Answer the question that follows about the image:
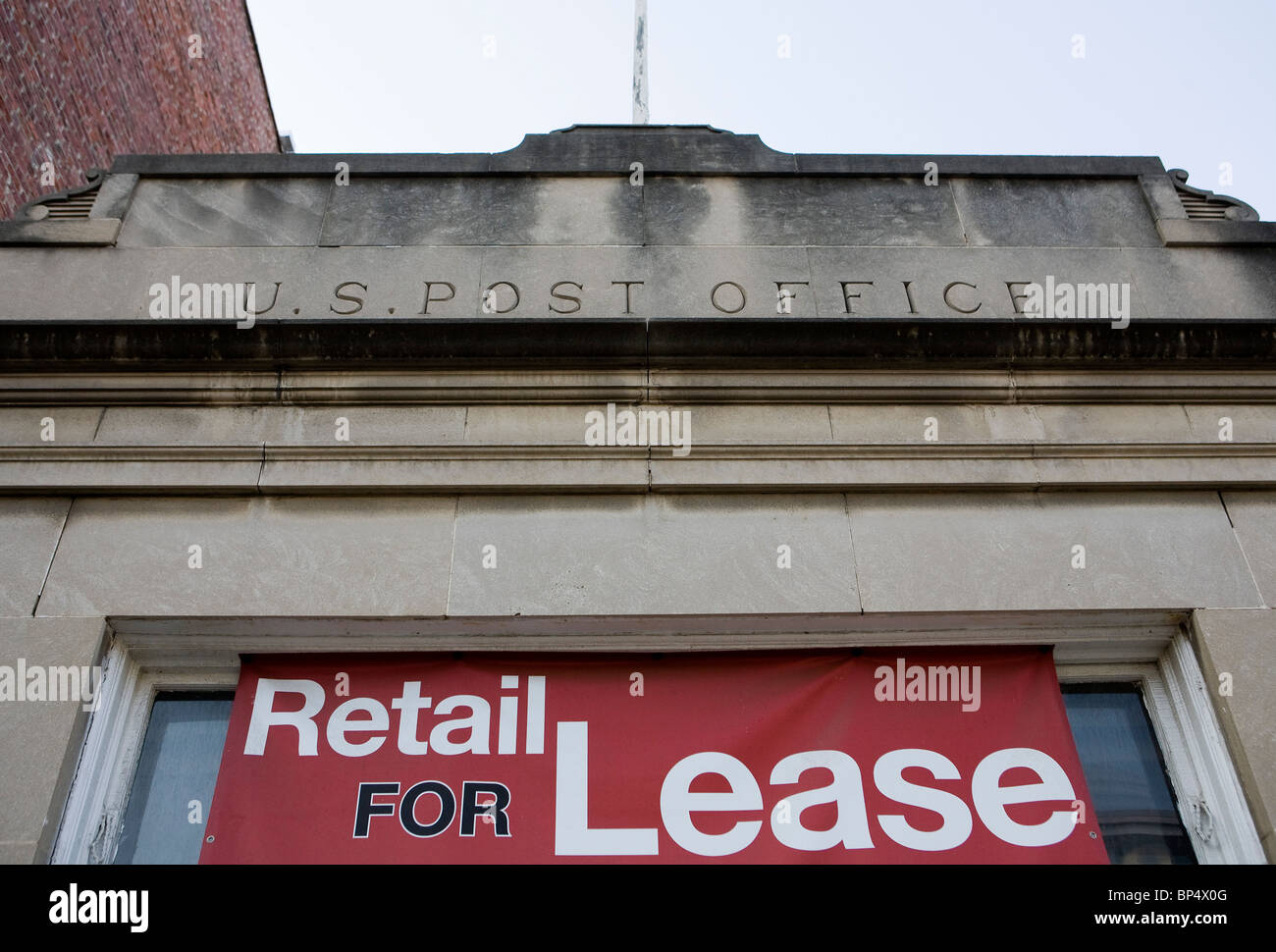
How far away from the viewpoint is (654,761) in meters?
5.47

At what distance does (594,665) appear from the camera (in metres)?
5.81

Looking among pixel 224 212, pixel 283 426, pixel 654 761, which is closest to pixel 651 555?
pixel 654 761

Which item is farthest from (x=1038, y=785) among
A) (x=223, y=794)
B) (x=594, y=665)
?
(x=223, y=794)

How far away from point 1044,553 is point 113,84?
1032 centimetres

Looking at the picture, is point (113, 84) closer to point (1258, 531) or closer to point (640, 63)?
point (640, 63)

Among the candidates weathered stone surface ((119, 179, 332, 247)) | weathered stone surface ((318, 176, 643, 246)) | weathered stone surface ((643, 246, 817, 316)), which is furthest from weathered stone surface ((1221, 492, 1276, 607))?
weathered stone surface ((119, 179, 332, 247))

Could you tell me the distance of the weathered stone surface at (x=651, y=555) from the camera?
5727 mm

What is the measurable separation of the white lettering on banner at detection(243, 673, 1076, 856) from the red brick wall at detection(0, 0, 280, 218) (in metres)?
6.18

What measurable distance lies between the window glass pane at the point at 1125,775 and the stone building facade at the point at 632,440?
82mm

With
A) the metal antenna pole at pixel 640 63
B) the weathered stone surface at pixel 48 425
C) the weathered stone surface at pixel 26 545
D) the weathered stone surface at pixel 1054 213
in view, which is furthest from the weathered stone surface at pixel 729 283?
the weathered stone surface at pixel 26 545

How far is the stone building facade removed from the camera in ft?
18.7

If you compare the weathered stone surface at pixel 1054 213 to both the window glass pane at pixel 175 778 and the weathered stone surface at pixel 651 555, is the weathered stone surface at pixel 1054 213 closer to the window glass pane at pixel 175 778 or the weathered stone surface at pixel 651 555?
the weathered stone surface at pixel 651 555
